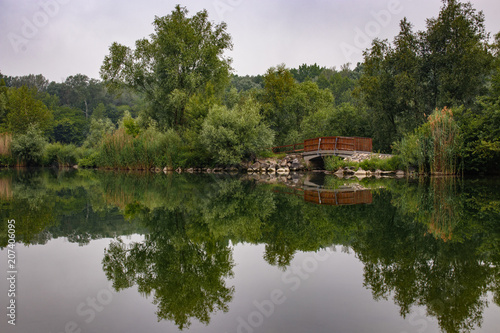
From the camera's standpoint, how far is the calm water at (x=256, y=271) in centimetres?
347

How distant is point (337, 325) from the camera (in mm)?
3322

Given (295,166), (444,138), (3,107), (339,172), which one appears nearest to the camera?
(444,138)

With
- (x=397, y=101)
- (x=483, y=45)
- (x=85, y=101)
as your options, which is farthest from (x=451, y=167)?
(x=85, y=101)

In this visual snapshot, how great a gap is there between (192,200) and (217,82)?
2620cm

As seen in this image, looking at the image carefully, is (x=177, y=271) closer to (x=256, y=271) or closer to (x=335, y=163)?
(x=256, y=271)

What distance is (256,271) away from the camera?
4.86 metres

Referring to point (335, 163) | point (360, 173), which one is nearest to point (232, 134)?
point (335, 163)

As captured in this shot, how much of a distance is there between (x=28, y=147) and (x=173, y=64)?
783 inches

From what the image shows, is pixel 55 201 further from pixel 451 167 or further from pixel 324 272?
pixel 451 167

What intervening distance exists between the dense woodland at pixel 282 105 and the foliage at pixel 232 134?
79 mm
